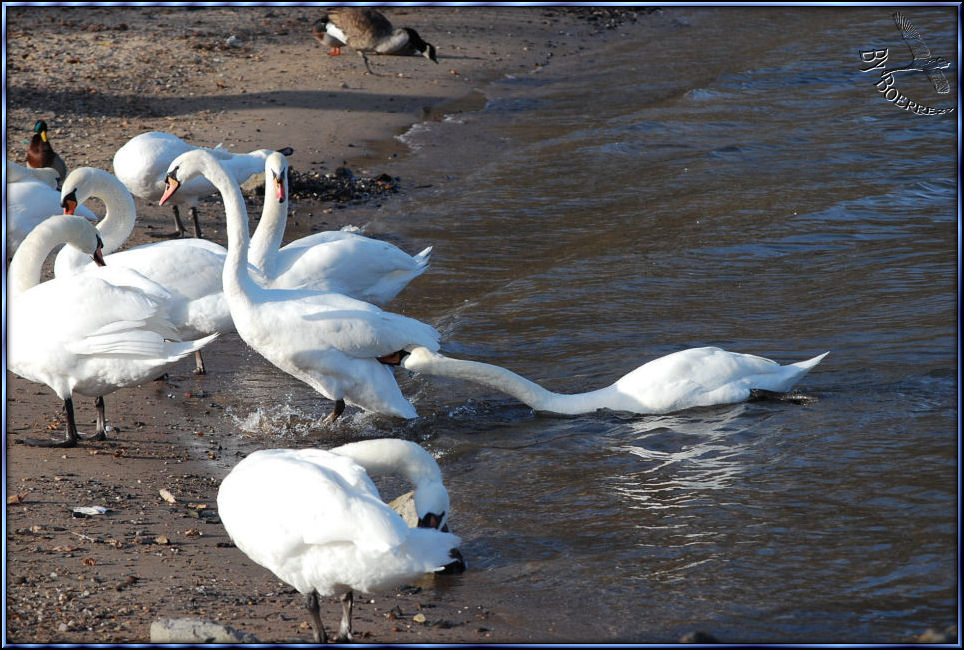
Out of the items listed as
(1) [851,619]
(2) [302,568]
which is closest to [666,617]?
(1) [851,619]

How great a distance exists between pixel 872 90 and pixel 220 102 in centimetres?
937

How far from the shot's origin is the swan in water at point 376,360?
6473 mm

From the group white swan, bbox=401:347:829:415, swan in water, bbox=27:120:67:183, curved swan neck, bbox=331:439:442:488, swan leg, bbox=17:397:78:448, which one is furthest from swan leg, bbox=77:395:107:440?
swan in water, bbox=27:120:67:183

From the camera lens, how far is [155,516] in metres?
5.40

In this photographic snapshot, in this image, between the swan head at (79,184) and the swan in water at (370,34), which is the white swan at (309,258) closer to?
the swan head at (79,184)

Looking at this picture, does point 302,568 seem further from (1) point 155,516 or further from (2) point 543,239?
(2) point 543,239

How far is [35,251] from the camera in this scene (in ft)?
21.9

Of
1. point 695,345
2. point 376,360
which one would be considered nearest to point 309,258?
point 376,360

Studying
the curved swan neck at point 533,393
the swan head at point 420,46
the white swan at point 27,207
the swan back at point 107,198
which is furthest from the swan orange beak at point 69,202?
the swan head at point 420,46

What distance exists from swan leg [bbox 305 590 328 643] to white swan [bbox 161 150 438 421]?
96.1 inches

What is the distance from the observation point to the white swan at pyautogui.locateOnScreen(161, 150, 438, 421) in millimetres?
6457

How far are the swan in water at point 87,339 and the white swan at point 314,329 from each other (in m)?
0.50

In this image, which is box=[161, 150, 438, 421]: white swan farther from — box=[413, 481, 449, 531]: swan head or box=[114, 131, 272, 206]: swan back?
box=[114, 131, 272, 206]: swan back

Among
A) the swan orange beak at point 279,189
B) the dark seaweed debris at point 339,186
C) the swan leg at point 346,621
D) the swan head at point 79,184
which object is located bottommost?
the dark seaweed debris at point 339,186
